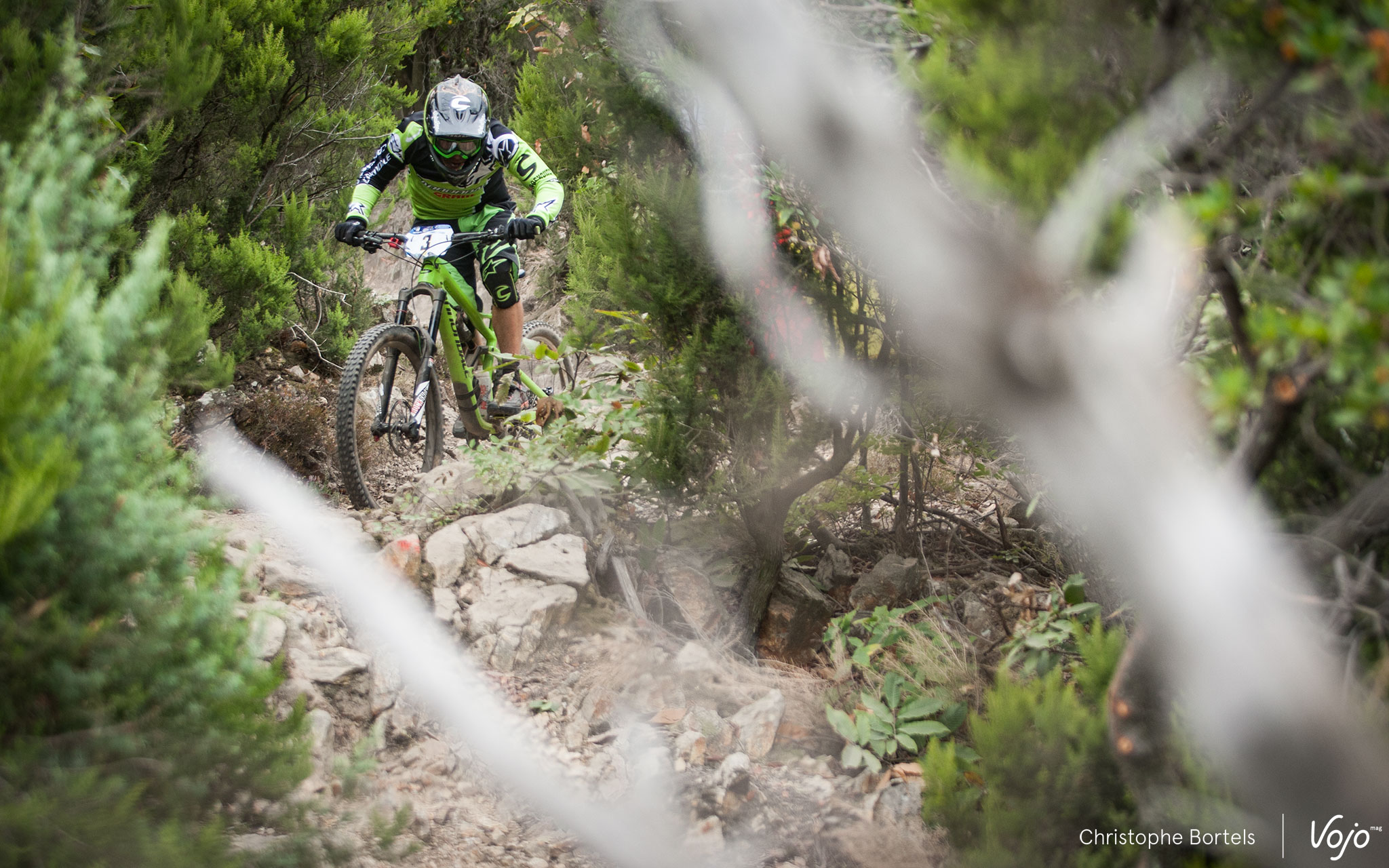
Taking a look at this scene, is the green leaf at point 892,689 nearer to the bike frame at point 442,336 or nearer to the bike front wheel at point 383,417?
the bike frame at point 442,336

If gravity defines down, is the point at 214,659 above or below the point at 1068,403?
below

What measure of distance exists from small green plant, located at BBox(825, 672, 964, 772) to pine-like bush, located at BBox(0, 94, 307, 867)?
5.76 feet

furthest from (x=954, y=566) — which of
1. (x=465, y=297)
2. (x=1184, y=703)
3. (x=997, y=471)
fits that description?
(x=465, y=297)

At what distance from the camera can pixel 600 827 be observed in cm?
252

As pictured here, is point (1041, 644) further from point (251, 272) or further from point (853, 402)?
point (251, 272)

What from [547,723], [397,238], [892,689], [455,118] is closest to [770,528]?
[892,689]

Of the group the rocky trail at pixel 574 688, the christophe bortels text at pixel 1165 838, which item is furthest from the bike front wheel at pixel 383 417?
the christophe bortels text at pixel 1165 838

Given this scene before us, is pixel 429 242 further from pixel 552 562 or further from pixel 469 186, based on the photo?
pixel 552 562

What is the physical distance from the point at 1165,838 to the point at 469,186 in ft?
14.4

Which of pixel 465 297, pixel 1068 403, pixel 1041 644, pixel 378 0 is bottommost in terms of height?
pixel 1041 644

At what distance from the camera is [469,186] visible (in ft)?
15.5

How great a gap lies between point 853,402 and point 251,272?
3.46 metres

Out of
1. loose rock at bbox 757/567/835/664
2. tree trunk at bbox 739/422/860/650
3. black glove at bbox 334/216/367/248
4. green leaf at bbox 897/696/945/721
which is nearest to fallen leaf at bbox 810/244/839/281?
tree trunk at bbox 739/422/860/650

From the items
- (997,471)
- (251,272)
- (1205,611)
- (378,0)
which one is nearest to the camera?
(1205,611)
